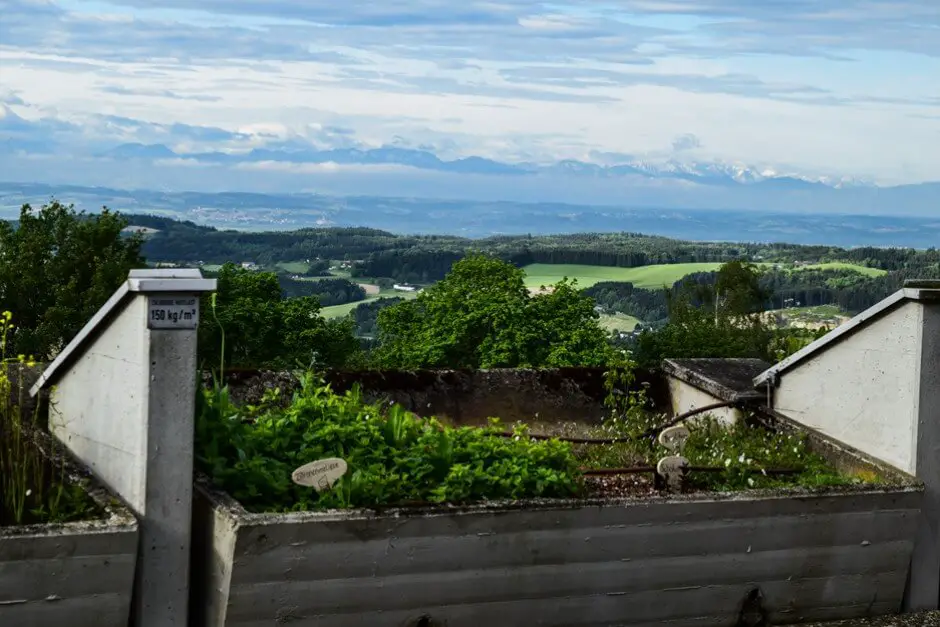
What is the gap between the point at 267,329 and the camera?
3888cm

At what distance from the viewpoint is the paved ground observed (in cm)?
698

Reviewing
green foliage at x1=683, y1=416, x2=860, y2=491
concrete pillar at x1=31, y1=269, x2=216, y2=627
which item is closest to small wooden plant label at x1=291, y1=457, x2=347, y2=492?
concrete pillar at x1=31, y1=269, x2=216, y2=627

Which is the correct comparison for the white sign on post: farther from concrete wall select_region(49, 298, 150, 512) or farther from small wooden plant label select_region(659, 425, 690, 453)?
small wooden plant label select_region(659, 425, 690, 453)

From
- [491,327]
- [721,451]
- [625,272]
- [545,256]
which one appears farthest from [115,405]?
[625,272]

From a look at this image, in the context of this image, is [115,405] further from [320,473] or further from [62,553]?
[320,473]

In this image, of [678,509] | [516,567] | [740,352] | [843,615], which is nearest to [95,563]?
[516,567]

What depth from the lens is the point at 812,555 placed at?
6863mm

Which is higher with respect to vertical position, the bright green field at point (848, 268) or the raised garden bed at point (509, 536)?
the raised garden bed at point (509, 536)

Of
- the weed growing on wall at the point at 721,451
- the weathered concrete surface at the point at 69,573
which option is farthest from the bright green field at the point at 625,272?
the weathered concrete surface at the point at 69,573

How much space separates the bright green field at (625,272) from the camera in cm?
9169

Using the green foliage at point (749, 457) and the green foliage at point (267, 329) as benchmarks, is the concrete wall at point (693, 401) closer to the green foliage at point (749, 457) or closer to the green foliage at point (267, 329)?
the green foliage at point (749, 457)

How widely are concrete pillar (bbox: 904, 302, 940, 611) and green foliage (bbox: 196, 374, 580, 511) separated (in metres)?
2.16

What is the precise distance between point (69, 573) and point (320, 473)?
4.20ft

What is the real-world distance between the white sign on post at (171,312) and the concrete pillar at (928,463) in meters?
4.23
